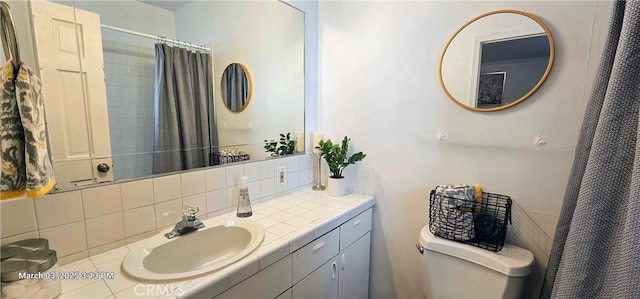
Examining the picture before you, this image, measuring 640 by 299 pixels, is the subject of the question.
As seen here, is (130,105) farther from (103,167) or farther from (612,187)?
(612,187)

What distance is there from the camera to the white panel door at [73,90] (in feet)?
2.70

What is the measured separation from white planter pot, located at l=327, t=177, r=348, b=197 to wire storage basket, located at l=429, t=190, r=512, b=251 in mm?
546

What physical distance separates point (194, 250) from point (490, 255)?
4.09ft

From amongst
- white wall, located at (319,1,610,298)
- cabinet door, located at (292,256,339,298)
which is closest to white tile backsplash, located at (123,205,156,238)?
cabinet door, located at (292,256,339,298)

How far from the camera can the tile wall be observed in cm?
80

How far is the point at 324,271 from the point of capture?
48.7 inches

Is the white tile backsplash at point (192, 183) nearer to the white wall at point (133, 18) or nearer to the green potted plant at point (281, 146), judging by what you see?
the green potted plant at point (281, 146)

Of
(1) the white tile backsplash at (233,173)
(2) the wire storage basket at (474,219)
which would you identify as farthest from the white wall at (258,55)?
(2) the wire storage basket at (474,219)

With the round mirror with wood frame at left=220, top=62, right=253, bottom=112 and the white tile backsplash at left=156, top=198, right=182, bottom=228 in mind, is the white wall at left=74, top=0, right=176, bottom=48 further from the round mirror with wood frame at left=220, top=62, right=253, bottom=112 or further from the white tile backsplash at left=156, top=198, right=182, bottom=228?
the white tile backsplash at left=156, top=198, right=182, bottom=228

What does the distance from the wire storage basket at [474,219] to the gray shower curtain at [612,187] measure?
300mm

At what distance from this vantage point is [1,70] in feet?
2.03

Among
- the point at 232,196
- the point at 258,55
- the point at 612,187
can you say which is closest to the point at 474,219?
the point at 612,187

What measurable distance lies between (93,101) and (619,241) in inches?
67.8

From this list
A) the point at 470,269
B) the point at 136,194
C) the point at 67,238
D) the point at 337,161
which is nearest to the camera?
the point at 67,238
